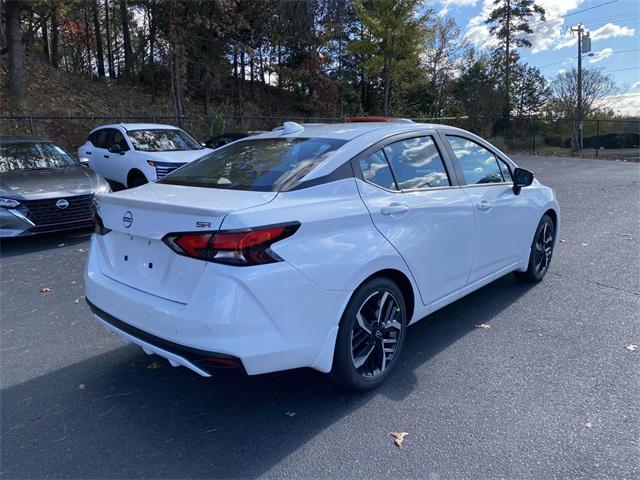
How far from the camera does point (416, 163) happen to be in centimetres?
368

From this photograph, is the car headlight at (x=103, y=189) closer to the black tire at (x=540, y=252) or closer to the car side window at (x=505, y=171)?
the car side window at (x=505, y=171)

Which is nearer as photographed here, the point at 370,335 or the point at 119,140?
the point at 370,335

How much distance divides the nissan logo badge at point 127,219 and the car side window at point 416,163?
1738 mm

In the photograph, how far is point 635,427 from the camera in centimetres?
281

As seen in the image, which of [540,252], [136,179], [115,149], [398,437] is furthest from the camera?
[115,149]

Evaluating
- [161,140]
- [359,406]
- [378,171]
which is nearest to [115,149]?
[161,140]

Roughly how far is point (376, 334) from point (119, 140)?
347 inches

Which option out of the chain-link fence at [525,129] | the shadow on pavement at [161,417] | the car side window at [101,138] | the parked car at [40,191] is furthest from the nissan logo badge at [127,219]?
the chain-link fence at [525,129]

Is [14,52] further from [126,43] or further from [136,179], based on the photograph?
[136,179]

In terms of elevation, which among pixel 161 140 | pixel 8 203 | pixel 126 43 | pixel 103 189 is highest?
pixel 126 43

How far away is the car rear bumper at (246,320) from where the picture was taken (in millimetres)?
2469

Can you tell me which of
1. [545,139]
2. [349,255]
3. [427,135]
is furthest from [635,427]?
[545,139]

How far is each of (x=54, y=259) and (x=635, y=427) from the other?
648cm

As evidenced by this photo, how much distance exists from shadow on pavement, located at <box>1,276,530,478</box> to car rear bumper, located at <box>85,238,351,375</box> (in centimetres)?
23
